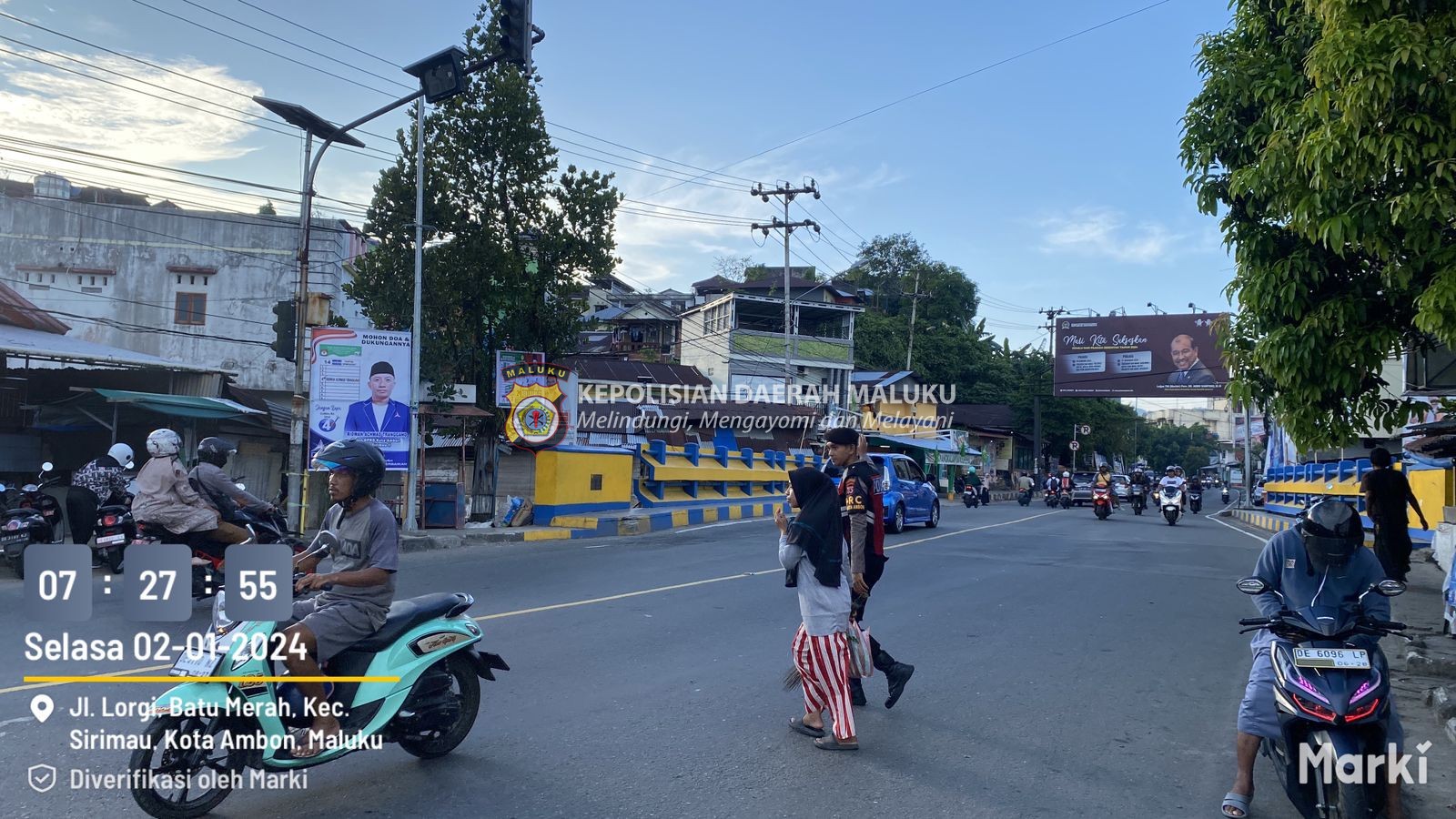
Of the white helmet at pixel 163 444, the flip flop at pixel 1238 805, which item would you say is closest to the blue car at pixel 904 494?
the white helmet at pixel 163 444

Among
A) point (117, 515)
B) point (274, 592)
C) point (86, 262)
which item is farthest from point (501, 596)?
point (86, 262)

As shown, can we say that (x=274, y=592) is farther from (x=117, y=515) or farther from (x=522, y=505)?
(x=522, y=505)

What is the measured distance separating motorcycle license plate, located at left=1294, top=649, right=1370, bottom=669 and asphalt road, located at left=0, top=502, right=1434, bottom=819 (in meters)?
0.96

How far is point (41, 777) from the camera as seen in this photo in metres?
4.72

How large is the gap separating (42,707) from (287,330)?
1310 centimetres

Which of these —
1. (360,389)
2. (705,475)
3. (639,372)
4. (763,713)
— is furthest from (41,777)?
(639,372)

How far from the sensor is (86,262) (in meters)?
32.7

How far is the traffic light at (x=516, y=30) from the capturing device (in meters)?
10.1

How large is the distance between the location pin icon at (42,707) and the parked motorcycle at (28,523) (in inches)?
248

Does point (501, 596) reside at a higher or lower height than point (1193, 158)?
lower

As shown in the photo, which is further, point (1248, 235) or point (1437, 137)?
point (1248, 235)

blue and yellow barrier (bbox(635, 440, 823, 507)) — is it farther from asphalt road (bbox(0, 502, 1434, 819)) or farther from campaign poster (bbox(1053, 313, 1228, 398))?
campaign poster (bbox(1053, 313, 1228, 398))

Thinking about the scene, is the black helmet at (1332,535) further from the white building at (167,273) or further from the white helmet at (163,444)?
the white building at (167,273)

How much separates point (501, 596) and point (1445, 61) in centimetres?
942
